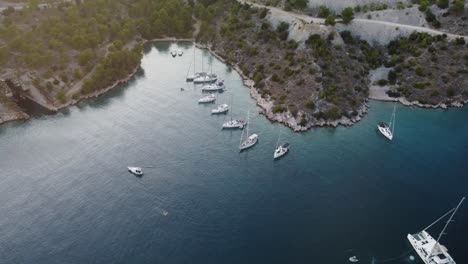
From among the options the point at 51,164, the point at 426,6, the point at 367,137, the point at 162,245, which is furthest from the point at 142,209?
the point at 426,6

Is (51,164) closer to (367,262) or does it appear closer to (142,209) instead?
(142,209)

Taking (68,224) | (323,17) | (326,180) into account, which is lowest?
(68,224)

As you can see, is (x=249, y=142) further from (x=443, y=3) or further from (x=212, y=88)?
(x=443, y=3)

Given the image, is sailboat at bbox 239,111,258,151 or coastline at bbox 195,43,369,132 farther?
coastline at bbox 195,43,369,132

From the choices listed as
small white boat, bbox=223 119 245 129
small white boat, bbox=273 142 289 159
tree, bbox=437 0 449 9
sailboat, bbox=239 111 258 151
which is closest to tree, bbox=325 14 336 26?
tree, bbox=437 0 449 9

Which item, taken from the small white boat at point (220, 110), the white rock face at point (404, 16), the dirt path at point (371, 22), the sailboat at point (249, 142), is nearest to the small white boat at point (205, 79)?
the small white boat at point (220, 110)

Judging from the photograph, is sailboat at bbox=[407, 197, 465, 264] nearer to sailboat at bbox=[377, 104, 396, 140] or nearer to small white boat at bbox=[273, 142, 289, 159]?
sailboat at bbox=[377, 104, 396, 140]
